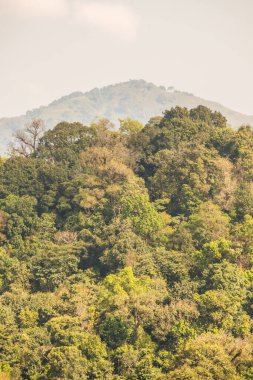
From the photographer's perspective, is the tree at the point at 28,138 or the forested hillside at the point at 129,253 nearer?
the forested hillside at the point at 129,253

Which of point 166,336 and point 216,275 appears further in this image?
point 216,275

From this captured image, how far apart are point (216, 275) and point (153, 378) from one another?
297 inches

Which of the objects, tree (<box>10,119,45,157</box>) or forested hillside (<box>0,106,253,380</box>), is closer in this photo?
forested hillside (<box>0,106,253,380</box>)

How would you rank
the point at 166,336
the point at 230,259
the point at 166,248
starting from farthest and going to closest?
1. the point at 166,248
2. the point at 230,259
3. the point at 166,336

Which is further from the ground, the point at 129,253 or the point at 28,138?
the point at 28,138

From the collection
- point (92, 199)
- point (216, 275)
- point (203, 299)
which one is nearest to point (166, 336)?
point (203, 299)

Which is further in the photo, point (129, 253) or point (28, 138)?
point (28, 138)

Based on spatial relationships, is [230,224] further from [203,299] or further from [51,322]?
[51,322]

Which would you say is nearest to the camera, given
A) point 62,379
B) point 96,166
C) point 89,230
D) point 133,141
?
point 62,379

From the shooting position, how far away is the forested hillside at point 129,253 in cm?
2595

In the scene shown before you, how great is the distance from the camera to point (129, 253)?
34062 mm

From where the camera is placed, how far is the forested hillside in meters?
26.0

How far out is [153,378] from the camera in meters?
24.8

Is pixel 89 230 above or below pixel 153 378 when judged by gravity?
above
